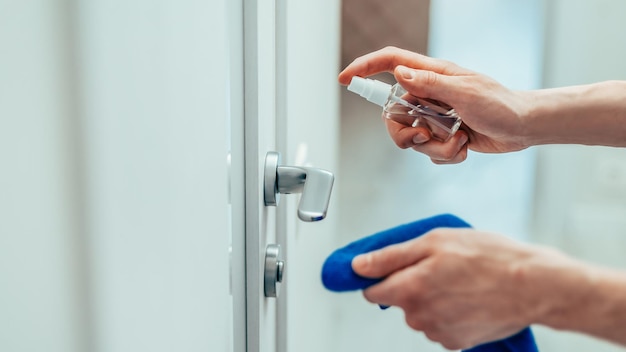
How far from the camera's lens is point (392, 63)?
1.73 feet

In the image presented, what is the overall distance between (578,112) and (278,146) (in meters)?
0.33

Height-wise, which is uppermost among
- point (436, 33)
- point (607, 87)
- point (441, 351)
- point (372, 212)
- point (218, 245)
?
point (436, 33)

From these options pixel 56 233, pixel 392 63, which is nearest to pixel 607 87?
pixel 392 63

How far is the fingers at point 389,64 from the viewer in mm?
515

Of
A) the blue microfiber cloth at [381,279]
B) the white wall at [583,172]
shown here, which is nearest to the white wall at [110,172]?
the blue microfiber cloth at [381,279]

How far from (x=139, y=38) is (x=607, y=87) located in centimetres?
51

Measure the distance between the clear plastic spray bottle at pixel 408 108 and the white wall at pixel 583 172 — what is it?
1.95 ft

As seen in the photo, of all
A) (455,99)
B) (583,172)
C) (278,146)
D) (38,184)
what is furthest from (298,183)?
(583,172)

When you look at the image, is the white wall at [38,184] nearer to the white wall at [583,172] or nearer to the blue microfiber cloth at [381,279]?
the blue microfiber cloth at [381,279]

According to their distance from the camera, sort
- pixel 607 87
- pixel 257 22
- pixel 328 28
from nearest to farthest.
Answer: pixel 257 22
pixel 607 87
pixel 328 28

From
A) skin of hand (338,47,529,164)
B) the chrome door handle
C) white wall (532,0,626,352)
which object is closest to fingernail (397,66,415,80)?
skin of hand (338,47,529,164)

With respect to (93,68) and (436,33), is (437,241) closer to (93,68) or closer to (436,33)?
(93,68)

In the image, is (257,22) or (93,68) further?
(257,22)

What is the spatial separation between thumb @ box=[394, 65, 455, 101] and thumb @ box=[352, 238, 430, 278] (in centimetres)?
20
